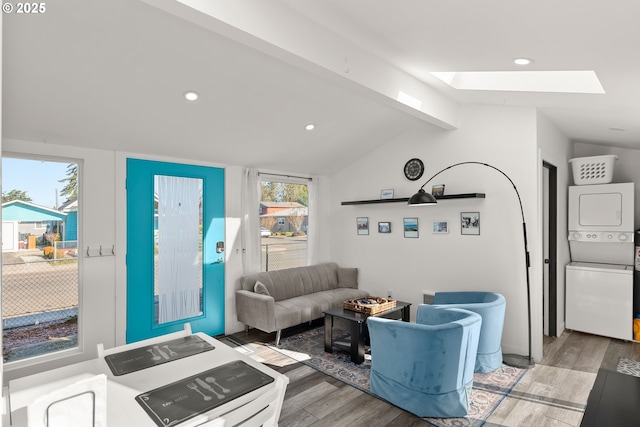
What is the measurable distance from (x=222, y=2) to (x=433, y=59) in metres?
1.69

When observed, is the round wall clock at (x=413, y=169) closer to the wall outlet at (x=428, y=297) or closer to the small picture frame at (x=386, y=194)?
the small picture frame at (x=386, y=194)

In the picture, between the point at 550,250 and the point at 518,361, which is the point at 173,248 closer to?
the point at 518,361

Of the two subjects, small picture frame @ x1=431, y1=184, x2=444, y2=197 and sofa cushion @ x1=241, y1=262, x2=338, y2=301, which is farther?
sofa cushion @ x1=241, y1=262, x2=338, y2=301

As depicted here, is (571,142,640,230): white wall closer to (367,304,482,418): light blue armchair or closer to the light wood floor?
the light wood floor

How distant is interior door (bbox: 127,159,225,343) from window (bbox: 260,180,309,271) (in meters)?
0.79

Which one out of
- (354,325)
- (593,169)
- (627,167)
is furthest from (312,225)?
(627,167)

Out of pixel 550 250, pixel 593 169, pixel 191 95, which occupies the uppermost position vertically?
pixel 191 95

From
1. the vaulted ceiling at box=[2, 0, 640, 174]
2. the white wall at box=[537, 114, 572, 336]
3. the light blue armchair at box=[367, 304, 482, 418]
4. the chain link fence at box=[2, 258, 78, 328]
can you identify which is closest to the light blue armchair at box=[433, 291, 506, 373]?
the light blue armchair at box=[367, 304, 482, 418]

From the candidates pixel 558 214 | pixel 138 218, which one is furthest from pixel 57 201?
pixel 558 214

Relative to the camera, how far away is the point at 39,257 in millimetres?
3623

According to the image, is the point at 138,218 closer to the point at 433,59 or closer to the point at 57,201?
the point at 57,201

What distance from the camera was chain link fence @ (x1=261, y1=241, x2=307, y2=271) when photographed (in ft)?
18.1

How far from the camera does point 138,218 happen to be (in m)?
4.16

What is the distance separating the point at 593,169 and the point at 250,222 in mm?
4449
